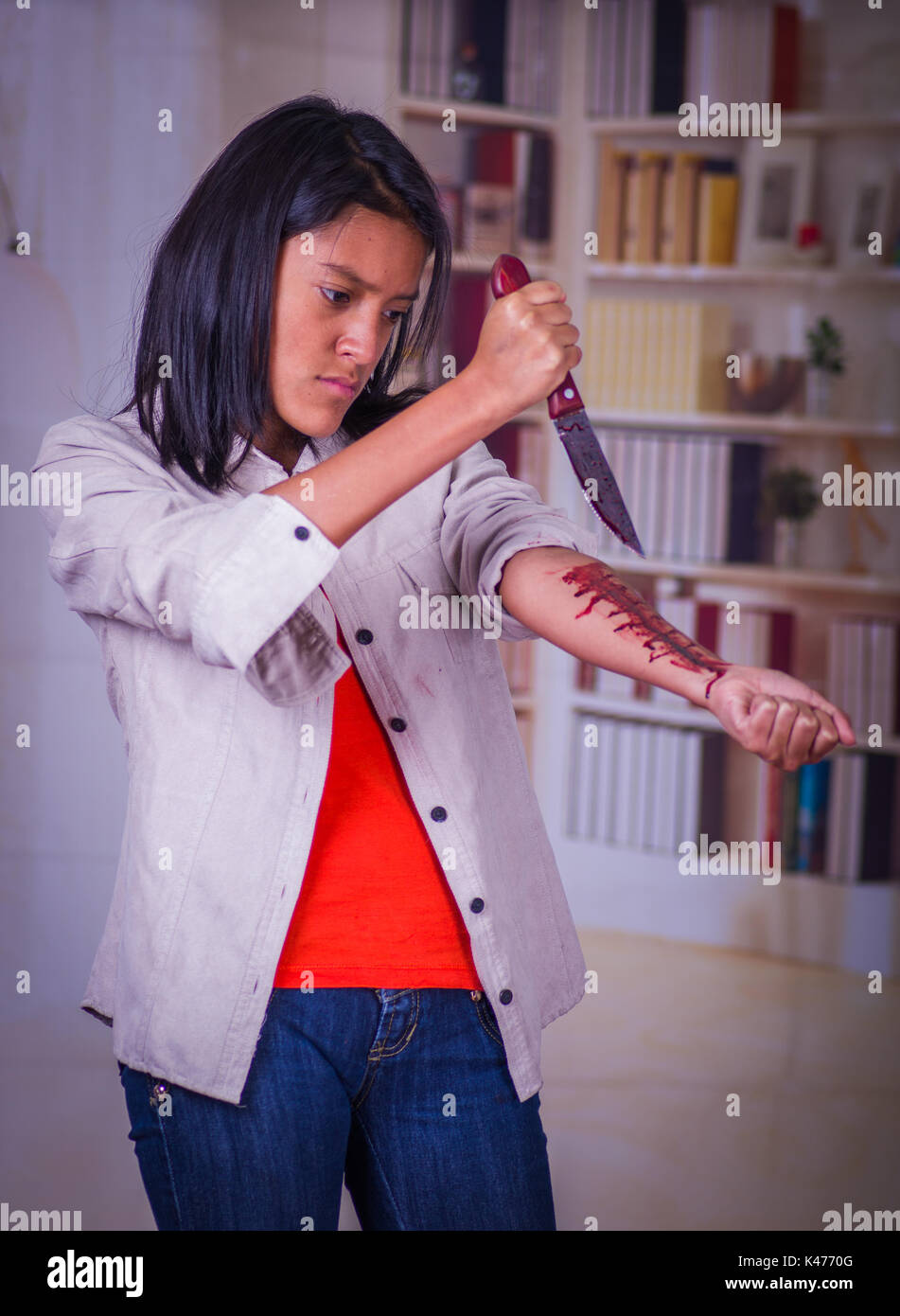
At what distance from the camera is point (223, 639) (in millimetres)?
826

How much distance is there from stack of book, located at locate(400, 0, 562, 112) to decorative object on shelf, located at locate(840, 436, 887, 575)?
1175 millimetres

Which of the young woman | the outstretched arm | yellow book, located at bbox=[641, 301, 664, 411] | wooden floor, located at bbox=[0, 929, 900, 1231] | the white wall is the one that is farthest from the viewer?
yellow book, located at bbox=[641, 301, 664, 411]

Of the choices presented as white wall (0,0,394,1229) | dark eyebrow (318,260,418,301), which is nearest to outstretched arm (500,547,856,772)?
dark eyebrow (318,260,418,301)

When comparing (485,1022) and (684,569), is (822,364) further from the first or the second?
(485,1022)

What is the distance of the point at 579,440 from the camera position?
99 centimetres

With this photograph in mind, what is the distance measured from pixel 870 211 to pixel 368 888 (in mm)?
2766

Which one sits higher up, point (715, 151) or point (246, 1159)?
point (715, 151)

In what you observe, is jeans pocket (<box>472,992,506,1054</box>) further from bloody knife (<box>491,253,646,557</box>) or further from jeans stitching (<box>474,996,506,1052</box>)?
bloody knife (<box>491,253,646,557</box>)

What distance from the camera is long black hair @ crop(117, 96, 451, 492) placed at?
1.01 metres

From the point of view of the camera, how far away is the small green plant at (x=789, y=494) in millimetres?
3240

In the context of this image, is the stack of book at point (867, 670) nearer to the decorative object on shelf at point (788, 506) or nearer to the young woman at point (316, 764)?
the decorative object on shelf at point (788, 506)

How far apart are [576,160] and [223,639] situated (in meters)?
2.82

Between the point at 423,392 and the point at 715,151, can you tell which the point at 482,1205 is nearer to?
the point at 423,392

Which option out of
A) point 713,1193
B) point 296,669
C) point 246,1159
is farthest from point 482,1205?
point 713,1193
